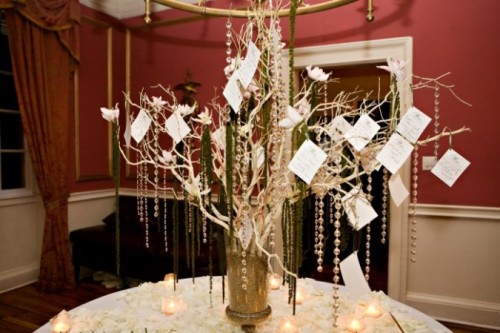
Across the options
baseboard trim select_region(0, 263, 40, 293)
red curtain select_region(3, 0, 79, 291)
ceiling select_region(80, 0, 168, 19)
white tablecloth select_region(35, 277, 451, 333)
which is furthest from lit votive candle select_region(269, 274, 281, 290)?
ceiling select_region(80, 0, 168, 19)

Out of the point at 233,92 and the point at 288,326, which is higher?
the point at 233,92

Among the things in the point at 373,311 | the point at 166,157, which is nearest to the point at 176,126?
the point at 166,157

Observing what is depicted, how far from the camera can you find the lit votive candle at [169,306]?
1.22m

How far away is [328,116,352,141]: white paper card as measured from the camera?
1055 millimetres

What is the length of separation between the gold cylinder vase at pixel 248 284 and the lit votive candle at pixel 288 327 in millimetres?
51

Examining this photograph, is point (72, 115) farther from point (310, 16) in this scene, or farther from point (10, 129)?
point (310, 16)

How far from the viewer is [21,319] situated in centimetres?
265

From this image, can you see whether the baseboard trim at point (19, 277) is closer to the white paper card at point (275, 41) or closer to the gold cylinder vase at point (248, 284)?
the gold cylinder vase at point (248, 284)

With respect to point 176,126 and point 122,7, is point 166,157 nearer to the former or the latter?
point 176,126

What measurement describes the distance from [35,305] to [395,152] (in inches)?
117

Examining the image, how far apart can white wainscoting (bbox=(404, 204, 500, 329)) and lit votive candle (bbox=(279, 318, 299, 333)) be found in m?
2.04

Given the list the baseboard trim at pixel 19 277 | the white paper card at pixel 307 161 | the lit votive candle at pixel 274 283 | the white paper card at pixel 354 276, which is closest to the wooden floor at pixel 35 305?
the baseboard trim at pixel 19 277

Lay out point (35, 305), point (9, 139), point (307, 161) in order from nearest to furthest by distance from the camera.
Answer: point (307, 161)
point (35, 305)
point (9, 139)

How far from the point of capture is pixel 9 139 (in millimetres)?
3365
